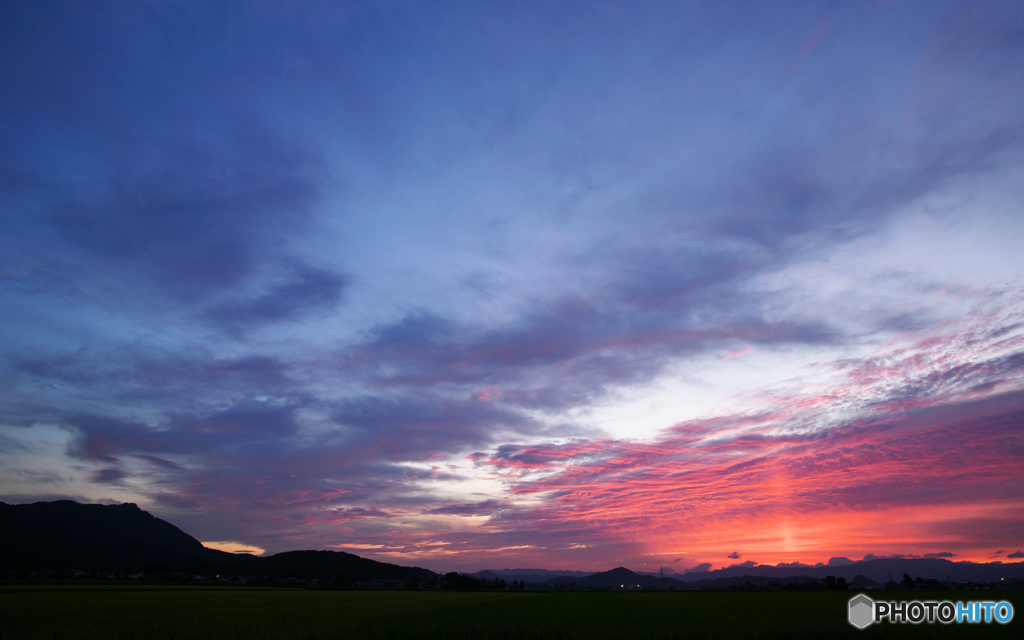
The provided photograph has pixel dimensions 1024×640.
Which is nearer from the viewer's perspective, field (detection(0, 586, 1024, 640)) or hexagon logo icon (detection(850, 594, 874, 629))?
field (detection(0, 586, 1024, 640))

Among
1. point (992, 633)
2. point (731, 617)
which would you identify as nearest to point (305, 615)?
point (731, 617)

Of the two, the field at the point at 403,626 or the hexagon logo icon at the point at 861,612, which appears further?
the hexagon logo icon at the point at 861,612

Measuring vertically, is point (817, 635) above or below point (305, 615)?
above

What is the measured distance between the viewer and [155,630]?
27234 mm

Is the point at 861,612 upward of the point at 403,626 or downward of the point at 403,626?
upward

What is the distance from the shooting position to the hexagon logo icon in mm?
30522

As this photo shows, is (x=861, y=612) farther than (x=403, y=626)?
Yes

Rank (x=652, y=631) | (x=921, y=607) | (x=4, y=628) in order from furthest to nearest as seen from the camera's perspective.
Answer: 1. (x=921, y=607)
2. (x=652, y=631)
3. (x=4, y=628)

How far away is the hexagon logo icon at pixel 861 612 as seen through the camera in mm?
30522

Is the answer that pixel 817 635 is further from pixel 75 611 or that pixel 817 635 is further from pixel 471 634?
pixel 75 611

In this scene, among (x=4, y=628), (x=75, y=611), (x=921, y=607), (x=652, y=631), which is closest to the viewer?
(x=4, y=628)

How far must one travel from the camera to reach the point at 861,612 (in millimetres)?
34844

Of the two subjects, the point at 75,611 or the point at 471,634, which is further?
the point at 75,611

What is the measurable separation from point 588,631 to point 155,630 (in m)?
24.5
